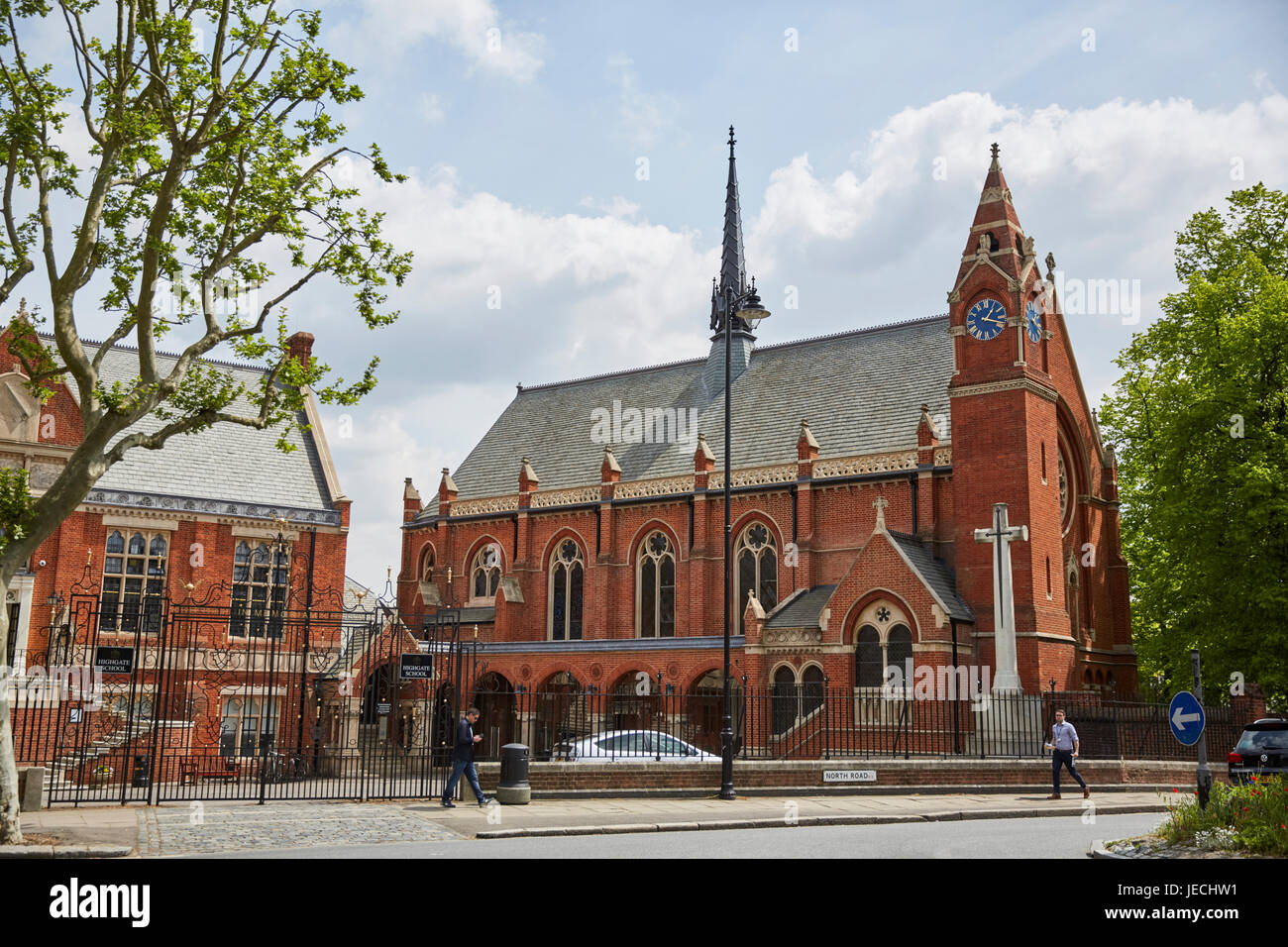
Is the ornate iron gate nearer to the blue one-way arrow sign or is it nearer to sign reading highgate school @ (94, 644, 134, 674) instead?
sign reading highgate school @ (94, 644, 134, 674)

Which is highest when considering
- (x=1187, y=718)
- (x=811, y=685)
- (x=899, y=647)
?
(x=899, y=647)

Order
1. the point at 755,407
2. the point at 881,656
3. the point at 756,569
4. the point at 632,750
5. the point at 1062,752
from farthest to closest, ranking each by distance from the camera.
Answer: the point at 755,407
the point at 756,569
the point at 881,656
the point at 632,750
the point at 1062,752

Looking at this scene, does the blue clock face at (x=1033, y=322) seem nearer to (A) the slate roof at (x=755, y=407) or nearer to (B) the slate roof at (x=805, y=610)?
(A) the slate roof at (x=755, y=407)

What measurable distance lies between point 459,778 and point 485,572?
87.0 feet

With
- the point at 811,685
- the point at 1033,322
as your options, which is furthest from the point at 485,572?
the point at 1033,322

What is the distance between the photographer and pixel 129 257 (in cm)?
1692

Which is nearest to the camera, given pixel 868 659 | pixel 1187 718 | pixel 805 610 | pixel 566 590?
pixel 1187 718

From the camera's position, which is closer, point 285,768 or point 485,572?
point 285,768

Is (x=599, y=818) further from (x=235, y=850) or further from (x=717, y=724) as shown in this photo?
(x=717, y=724)

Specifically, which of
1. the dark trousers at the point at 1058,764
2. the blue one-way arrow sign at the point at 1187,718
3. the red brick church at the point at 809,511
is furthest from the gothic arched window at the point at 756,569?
the blue one-way arrow sign at the point at 1187,718

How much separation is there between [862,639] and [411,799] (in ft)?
48.7

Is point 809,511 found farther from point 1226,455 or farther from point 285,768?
point 285,768

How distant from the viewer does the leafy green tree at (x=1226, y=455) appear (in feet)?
92.9

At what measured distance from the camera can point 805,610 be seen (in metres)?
33.7
